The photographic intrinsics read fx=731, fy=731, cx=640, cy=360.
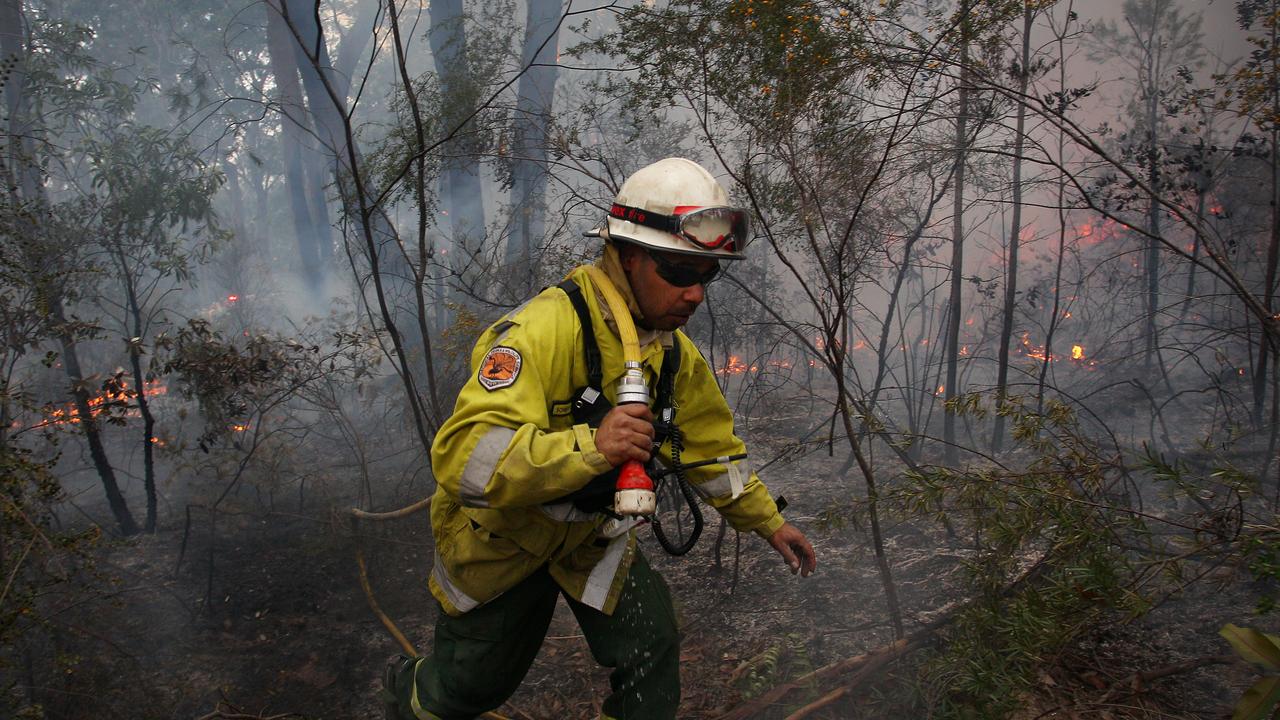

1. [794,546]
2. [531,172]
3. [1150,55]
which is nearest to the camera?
[794,546]

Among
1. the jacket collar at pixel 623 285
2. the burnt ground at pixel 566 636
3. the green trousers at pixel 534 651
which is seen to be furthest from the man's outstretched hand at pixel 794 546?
the jacket collar at pixel 623 285

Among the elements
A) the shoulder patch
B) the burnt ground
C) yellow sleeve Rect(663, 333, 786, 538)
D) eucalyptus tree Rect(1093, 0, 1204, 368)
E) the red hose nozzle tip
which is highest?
eucalyptus tree Rect(1093, 0, 1204, 368)

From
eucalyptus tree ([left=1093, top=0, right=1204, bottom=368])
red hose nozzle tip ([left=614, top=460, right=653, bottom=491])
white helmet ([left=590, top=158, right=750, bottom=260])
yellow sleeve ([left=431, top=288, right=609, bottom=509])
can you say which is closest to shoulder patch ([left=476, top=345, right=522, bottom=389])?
yellow sleeve ([left=431, top=288, right=609, bottom=509])

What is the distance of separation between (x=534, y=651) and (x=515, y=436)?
117 centimetres

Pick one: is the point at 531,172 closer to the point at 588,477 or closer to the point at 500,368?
the point at 500,368

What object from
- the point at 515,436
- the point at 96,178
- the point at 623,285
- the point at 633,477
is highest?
the point at 96,178

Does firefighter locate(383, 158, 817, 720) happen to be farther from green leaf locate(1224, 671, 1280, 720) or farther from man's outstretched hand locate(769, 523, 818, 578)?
green leaf locate(1224, 671, 1280, 720)

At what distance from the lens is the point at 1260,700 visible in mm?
2002

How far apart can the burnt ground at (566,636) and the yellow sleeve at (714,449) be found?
949 millimetres

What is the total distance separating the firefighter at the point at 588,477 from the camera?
2068 millimetres

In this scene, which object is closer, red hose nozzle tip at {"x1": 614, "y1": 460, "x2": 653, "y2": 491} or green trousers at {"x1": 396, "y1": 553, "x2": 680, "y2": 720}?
red hose nozzle tip at {"x1": 614, "y1": 460, "x2": 653, "y2": 491}

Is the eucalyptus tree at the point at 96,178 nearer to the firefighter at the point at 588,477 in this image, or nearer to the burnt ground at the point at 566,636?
the burnt ground at the point at 566,636

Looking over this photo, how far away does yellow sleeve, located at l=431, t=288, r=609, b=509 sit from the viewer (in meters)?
1.97

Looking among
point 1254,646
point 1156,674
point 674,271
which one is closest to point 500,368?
point 674,271
